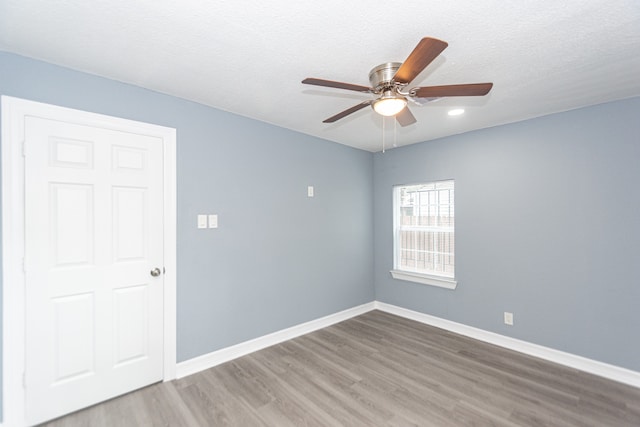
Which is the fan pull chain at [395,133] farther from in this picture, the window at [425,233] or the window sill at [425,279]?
the window sill at [425,279]

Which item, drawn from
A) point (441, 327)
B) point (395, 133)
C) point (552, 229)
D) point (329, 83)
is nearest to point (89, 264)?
point (329, 83)

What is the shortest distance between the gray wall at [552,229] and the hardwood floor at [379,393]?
41cm

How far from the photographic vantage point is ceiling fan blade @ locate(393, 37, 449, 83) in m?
1.24

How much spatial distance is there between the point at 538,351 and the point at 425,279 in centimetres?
133

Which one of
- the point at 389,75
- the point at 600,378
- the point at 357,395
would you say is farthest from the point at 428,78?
the point at 600,378

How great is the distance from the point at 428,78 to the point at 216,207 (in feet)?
7.13

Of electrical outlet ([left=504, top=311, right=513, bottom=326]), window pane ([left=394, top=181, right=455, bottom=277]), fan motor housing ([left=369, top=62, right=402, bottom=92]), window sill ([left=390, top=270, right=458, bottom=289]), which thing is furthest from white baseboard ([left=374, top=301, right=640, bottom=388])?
fan motor housing ([left=369, top=62, right=402, bottom=92])

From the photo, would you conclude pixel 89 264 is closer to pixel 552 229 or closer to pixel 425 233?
pixel 425 233

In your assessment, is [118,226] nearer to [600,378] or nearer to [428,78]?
[428,78]

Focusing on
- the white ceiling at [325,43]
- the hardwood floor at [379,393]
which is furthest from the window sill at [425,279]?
the white ceiling at [325,43]

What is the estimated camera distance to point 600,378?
8.16ft

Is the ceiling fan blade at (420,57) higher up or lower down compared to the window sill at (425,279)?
higher up

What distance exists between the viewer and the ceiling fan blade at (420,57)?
1.24m

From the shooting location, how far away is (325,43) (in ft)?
5.60
